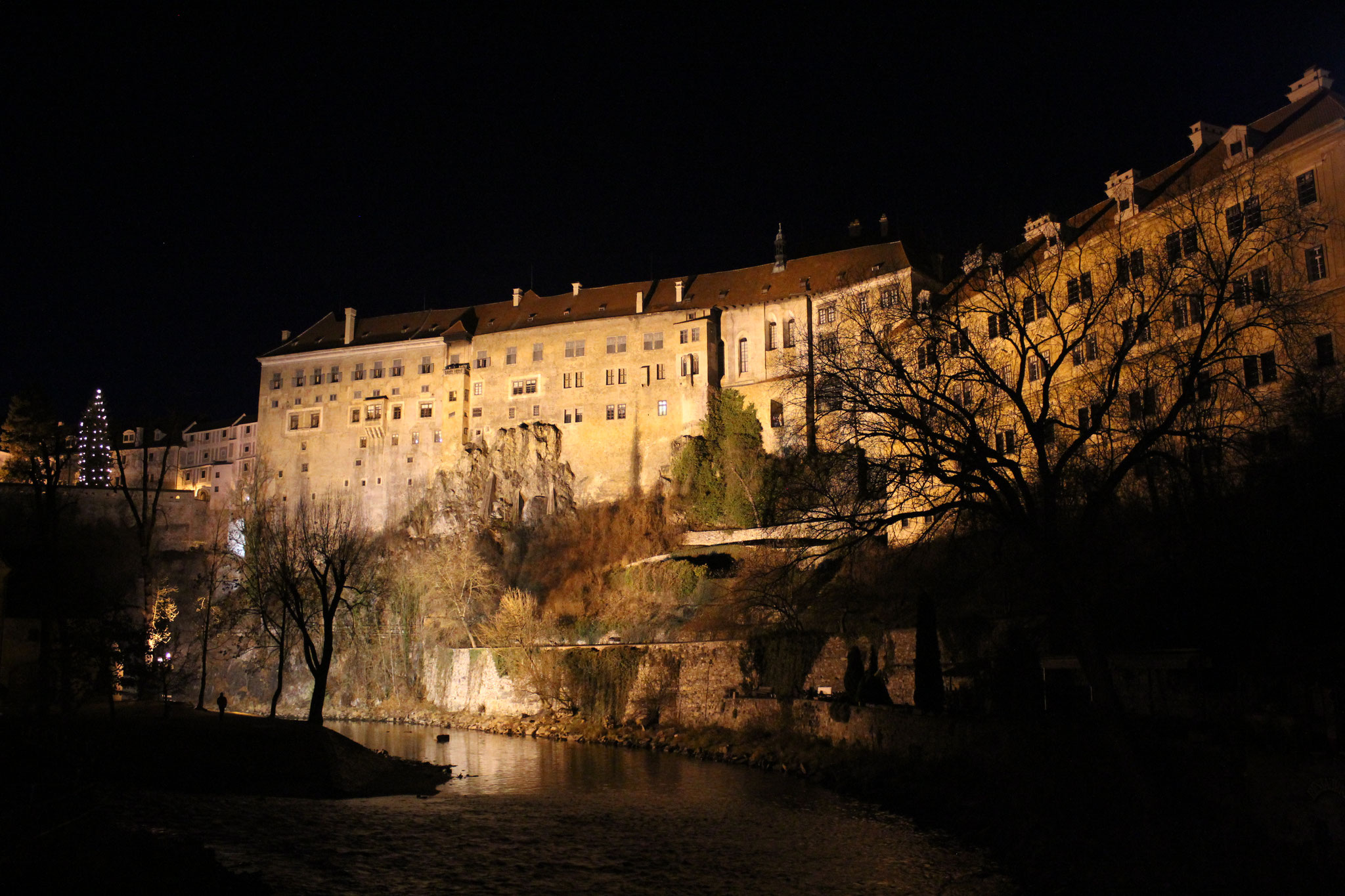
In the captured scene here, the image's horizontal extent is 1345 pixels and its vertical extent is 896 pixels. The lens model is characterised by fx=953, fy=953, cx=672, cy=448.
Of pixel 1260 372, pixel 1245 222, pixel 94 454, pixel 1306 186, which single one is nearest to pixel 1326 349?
pixel 1260 372

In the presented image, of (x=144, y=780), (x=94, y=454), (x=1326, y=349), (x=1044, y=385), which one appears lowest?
(x=144, y=780)

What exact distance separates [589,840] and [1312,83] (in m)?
31.9

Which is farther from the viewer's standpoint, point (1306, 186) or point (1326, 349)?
point (1306, 186)

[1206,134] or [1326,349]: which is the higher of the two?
[1206,134]

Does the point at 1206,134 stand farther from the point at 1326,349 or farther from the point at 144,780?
the point at 144,780

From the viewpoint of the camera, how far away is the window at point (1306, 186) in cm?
2789

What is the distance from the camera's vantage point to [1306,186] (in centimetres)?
2825

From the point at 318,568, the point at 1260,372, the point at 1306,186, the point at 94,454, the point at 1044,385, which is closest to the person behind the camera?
the point at 1044,385

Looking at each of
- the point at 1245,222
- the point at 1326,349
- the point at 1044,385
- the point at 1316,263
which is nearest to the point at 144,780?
the point at 1044,385

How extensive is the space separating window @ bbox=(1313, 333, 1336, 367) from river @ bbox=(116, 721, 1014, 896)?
1734cm

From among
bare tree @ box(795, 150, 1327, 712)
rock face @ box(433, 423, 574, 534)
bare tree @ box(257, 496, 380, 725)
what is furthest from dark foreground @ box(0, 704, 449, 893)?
rock face @ box(433, 423, 574, 534)

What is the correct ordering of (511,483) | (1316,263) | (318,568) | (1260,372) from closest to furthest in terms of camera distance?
(1260,372), (1316,263), (318,568), (511,483)

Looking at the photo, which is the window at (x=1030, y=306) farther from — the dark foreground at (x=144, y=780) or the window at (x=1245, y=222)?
the dark foreground at (x=144, y=780)

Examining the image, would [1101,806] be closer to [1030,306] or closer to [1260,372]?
[1030,306]
